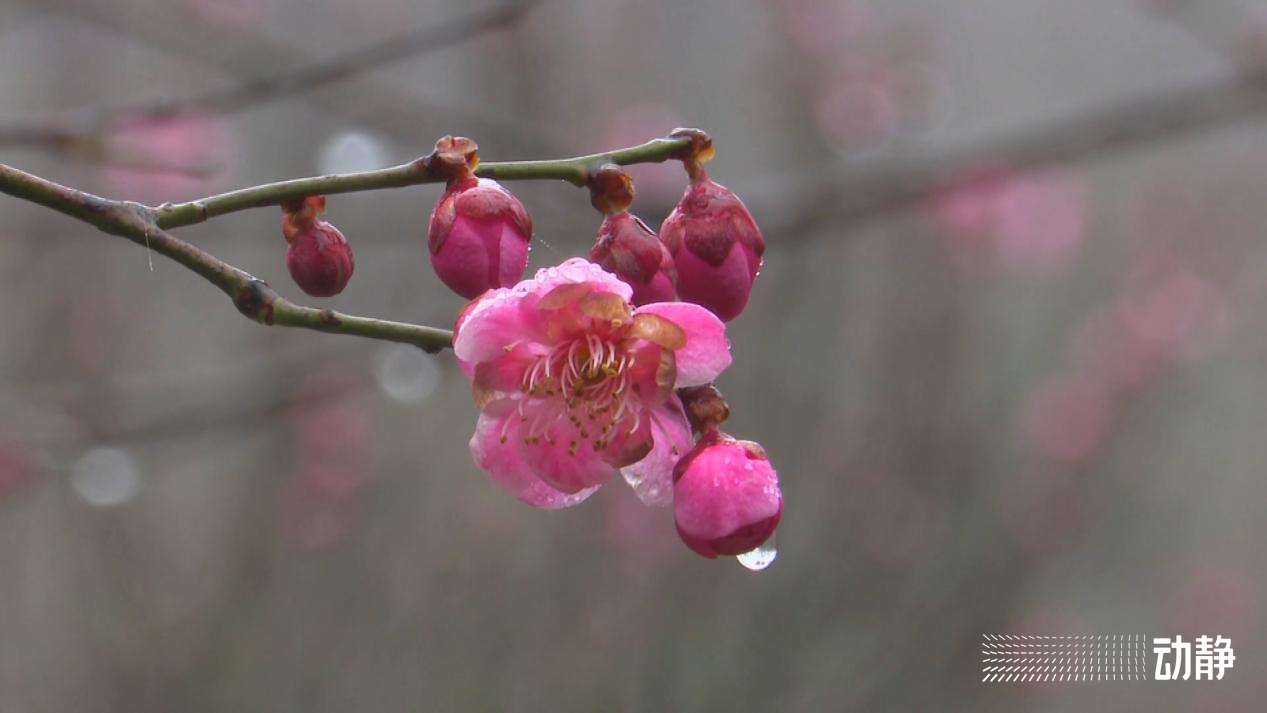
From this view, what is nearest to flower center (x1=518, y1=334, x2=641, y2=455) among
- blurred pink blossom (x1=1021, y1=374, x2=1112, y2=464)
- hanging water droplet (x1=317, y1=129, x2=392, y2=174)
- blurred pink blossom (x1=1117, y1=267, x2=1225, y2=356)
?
hanging water droplet (x1=317, y1=129, x2=392, y2=174)

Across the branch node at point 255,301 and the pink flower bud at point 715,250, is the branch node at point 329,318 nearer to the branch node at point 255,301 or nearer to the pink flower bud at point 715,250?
the branch node at point 255,301

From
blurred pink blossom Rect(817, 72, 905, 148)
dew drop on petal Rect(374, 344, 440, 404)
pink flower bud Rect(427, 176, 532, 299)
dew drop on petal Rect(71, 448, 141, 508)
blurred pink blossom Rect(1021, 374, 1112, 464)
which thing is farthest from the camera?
blurred pink blossom Rect(1021, 374, 1112, 464)

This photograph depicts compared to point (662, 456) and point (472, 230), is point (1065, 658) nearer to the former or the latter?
point (662, 456)

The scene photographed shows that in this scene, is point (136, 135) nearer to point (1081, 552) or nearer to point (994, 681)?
point (994, 681)

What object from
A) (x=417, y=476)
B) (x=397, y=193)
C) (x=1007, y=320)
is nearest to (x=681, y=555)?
(x=417, y=476)

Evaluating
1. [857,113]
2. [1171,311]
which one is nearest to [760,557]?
[857,113]

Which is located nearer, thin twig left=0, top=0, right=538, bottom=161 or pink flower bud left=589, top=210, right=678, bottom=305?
pink flower bud left=589, top=210, right=678, bottom=305

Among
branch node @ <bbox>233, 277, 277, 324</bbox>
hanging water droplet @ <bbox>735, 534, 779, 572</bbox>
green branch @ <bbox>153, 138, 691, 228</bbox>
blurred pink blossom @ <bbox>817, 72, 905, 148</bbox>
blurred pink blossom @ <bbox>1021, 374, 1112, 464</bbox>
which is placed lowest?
blurred pink blossom @ <bbox>1021, 374, 1112, 464</bbox>

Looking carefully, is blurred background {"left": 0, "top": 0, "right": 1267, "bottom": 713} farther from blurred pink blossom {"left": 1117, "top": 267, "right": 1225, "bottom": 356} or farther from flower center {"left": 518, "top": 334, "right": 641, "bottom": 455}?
flower center {"left": 518, "top": 334, "right": 641, "bottom": 455}
